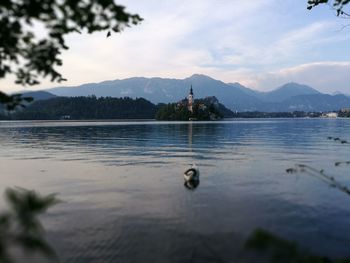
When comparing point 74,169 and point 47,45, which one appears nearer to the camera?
point 47,45

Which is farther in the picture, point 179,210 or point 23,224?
point 179,210

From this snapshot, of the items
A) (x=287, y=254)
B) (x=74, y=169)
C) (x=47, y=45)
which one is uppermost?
(x=47, y=45)

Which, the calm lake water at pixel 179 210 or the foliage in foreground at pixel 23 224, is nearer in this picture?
the foliage in foreground at pixel 23 224

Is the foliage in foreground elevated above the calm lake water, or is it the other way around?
the foliage in foreground

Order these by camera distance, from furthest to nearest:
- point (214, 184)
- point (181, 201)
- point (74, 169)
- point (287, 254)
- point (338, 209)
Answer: point (74, 169), point (214, 184), point (181, 201), point (338, 209), point (287, 254)

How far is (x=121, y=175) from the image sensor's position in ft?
124

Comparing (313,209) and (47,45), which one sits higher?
(47,45)

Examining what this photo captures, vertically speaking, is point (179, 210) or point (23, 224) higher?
point (23, 224)

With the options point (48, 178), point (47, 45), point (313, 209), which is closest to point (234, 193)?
point (313, 209)

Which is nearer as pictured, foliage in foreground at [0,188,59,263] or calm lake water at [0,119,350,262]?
foliage in foreground at [0,188,59,263]

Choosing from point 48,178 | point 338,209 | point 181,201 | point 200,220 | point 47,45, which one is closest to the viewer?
point 47,45

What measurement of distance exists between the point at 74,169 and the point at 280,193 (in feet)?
78.2

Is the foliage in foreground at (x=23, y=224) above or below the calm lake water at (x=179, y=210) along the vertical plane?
above

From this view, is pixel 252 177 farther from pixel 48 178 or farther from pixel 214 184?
pixel 48 178
